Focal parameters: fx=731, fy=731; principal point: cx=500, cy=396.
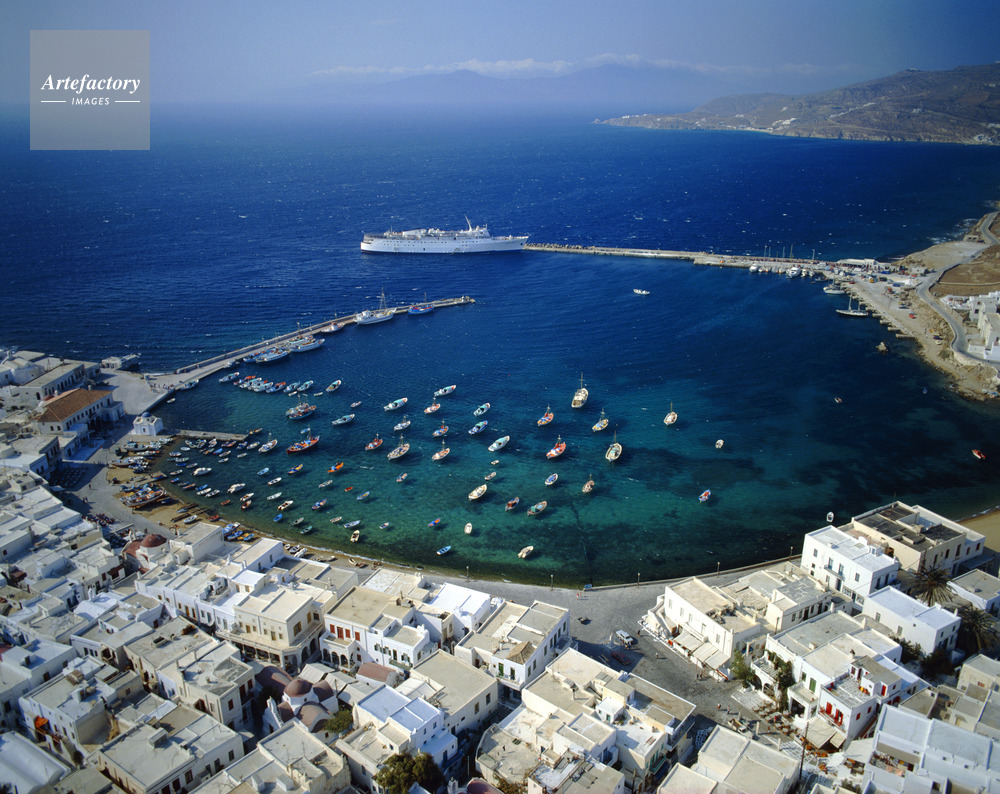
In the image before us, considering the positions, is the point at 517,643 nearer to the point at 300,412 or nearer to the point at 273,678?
the point at 273,678

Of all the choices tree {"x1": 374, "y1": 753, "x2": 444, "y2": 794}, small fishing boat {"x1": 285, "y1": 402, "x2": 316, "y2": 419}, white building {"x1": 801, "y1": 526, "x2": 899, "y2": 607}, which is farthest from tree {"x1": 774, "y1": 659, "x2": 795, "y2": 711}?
small fishing boat {"x1": 285, "y1": 402, "x2": 316, "y2": 419}

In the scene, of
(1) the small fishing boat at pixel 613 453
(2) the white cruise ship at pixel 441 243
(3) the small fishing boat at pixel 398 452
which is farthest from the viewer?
(2) the white cruise ship at pixel 441 243

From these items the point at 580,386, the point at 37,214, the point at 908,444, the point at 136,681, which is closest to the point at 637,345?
the point at 580,386

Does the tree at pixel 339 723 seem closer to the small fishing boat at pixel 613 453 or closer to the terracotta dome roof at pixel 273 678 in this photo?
Answer: the terracotta dome roof at pixel 273 678

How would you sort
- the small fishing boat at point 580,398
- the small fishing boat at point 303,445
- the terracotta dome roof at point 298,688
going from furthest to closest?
the small fishing boat at point 580,398
the small fishing boat at point 303,445
the terracotta dome roof at point 298,688

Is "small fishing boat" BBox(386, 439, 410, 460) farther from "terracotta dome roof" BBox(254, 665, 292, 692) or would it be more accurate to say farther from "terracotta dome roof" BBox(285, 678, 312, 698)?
"terracotta dome roof" BBox(285, 678, 312, 698)

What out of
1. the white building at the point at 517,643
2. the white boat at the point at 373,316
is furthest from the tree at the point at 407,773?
the white boat at the point at 373,316

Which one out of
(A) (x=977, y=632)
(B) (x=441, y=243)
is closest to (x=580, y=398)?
(A) (x=977, y=632)
